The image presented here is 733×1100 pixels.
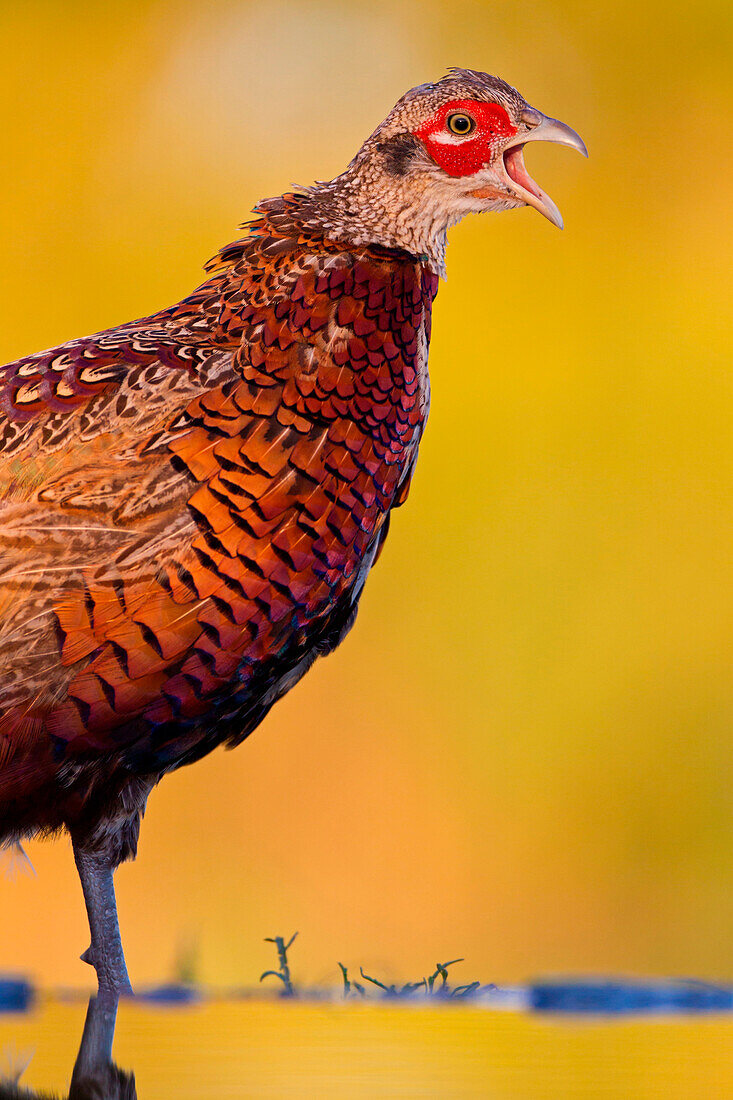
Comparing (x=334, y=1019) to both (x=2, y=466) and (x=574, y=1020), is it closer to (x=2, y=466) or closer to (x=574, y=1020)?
(x=574, y=1020)

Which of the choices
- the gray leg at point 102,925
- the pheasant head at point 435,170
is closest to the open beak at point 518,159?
the pheasant head at point 435,170

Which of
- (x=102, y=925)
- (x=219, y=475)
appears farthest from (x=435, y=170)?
(x=102, y=925)

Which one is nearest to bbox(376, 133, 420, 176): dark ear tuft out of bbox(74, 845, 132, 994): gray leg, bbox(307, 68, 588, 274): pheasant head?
Result: bbox(307, 68, 588, 274): pheasant head

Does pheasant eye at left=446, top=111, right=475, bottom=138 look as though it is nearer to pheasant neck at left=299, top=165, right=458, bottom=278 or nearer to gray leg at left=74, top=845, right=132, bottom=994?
pheasant neck at left=299, top=165, right=458, bottom=278

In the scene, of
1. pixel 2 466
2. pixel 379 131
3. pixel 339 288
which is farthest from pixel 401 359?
pixel 2 466

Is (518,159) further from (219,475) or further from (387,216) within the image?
(219,475)

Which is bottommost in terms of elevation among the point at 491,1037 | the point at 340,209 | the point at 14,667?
the point at 491,1037
